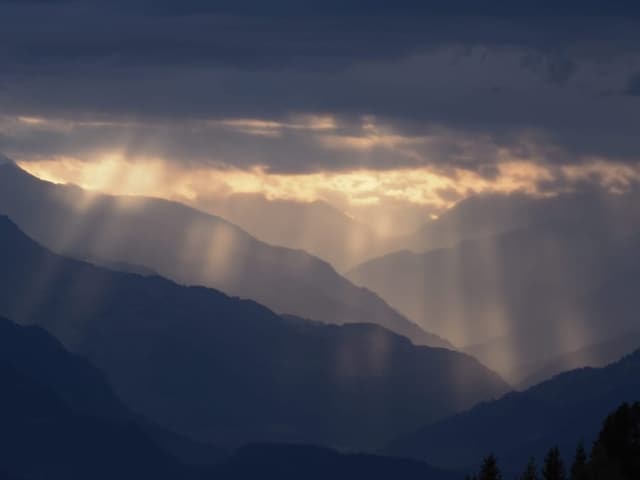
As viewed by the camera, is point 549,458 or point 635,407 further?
point 635,407

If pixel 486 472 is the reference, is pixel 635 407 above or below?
above

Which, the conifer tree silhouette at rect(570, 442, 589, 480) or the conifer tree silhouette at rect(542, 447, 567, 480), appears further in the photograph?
the conifer tree silhouette at rect(570, 442, 589, 480)

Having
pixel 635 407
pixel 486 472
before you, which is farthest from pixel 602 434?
pixel 486 472

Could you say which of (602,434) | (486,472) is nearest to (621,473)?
(602,434)

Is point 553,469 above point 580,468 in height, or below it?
below

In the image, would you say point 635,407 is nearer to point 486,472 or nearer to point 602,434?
point 602,434

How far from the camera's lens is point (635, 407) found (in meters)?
81.3

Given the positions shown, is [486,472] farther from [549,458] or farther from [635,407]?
[635,407]

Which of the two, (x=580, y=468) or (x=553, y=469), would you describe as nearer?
(x=553, y=469)

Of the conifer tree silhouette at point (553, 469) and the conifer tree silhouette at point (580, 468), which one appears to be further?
the conifer tree silhouette at point (580, 468)

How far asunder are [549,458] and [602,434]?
21.6ft

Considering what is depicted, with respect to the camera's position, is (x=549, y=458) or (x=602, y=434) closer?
(x=549, y=458)

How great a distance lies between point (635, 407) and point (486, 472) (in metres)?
12.2

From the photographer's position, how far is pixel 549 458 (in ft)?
249
